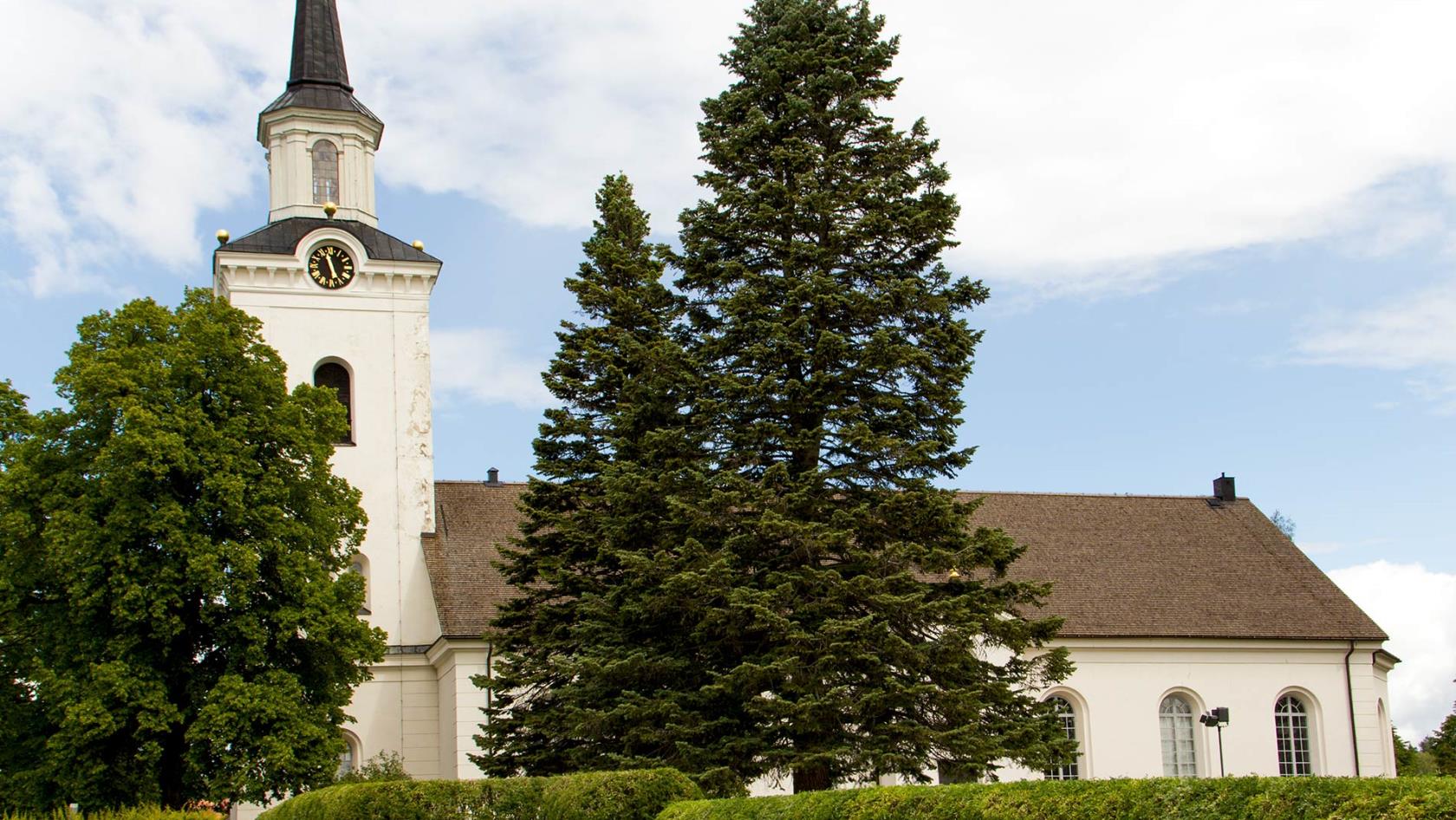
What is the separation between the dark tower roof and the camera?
40.5 meters

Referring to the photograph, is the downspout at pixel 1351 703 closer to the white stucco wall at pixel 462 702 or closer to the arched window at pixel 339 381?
the white stucco wall at pixel 462 702

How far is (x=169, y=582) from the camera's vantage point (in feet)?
97.0

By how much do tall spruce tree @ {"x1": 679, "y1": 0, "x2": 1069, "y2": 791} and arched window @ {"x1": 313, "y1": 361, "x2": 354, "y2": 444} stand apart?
15.8 metres

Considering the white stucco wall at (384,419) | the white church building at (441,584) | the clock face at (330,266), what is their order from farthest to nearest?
1. the clock face at (330,266)
2. the white church building at (441,584)
3. the white stucco wall at (384,419)

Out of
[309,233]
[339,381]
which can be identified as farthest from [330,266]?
[339,381]

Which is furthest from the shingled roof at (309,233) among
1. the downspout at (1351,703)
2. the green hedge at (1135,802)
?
the downspout at (1351,703)

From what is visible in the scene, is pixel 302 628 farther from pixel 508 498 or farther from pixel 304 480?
pixel 508 498

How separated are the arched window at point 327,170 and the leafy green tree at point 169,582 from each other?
9.05 metres

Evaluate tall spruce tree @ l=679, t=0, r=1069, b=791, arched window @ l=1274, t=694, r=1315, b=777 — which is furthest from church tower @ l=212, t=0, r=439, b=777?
arched window @ l=1274, t=694, r=1315, b=777

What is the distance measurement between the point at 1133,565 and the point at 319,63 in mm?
26508

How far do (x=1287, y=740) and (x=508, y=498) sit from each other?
22.2m

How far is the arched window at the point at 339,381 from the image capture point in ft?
129

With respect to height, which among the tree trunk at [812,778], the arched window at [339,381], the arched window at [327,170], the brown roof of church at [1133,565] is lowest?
the tree trunk at [812,778]

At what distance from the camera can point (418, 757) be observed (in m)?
37.7
